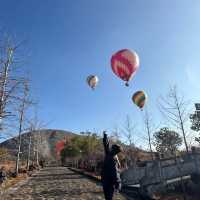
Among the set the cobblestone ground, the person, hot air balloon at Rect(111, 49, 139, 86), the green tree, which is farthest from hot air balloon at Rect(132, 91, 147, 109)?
the green tree

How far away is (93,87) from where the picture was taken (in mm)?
26406

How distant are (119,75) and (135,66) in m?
1.30

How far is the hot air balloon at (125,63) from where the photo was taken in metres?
19.4

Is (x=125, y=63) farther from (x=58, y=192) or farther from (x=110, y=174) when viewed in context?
(x=110, y=174)

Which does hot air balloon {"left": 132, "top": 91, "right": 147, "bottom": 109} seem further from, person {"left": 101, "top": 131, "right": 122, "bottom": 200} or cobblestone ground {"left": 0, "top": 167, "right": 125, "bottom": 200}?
person {"left": 101, "top": 131, "right": 122, "bottom": 200}

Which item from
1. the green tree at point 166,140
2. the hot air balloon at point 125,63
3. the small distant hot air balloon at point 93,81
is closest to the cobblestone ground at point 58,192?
the hot air balloon at point 125,63

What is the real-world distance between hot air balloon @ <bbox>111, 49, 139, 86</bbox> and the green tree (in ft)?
130

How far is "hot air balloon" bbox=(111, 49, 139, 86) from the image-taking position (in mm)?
19439

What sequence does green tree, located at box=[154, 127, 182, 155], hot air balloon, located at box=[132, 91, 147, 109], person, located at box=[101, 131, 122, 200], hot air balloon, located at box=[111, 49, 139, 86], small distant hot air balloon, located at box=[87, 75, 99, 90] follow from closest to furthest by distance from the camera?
person, located at box=[101, 131, 122, 200] → hot air balloon, located at box=[111, 49, 139, 86] → hot air balloon, located at box=[132, 91, 147, 109] → small distant hot air balloon, located at box=[87, 75, 99, 90] → green tree, located at box=[154, 127, 182, 155]

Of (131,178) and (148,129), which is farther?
(148,129)

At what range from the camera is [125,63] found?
766 inches

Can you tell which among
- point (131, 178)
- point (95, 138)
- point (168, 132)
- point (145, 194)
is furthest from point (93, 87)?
point (168, 132)

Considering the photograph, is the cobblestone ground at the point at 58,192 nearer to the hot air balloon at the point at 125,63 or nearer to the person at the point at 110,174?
the person at the point at 110,174

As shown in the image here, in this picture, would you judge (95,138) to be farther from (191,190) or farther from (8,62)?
(191,190)
